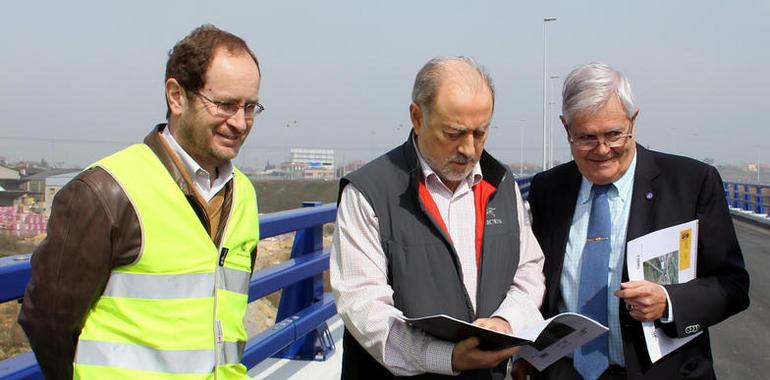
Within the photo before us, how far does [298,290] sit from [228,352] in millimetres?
2435

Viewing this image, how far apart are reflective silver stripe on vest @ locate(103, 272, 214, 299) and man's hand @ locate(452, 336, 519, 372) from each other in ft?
2.83

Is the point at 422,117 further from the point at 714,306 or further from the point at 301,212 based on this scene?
the point at 301,212

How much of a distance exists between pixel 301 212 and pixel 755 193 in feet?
77.7

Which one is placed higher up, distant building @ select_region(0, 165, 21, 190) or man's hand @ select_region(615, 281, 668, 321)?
man's hand @ select_region(615, 281, 668, 321)

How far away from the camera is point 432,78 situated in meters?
2.39

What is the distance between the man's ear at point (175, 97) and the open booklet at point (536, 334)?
101 cm

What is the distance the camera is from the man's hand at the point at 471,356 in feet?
7.07

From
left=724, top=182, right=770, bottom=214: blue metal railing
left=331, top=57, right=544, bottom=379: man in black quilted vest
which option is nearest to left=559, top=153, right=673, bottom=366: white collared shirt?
left=331, top=57, right=544, bottom=379: man in black quilted vest

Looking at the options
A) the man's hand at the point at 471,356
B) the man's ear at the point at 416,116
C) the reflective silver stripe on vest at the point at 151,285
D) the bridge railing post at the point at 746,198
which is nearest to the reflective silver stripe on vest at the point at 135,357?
the reflective silver stripe on vest at the point at 151,285

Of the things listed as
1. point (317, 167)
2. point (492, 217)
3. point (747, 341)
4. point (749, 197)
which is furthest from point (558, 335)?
point (317, 167)

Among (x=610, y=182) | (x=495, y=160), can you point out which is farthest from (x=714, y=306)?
(x=495, y=160)

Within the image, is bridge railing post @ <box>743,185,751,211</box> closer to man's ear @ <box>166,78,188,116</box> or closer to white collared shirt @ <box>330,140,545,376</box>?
white collared shirt @ <box>330,140,545,376</box>

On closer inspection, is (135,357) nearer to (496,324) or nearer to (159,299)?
(159,299)

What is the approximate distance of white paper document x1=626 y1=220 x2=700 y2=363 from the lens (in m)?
2.37
